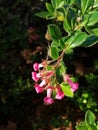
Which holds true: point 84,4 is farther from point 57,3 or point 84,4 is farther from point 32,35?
point 32,35

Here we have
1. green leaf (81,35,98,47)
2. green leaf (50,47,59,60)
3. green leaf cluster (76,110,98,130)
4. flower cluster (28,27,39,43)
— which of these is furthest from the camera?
flower cluster (28,27,39,43)

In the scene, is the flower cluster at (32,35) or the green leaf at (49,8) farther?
the flower cluster at (32,35)

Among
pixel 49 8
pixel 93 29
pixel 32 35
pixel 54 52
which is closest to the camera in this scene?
pixel 54 52

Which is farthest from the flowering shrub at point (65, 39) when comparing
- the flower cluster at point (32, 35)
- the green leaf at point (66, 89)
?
the flower cluster at point (32, 35)

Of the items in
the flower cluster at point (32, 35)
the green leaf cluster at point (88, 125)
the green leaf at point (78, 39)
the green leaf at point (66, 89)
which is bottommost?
the flower cluster at point (32, 35)

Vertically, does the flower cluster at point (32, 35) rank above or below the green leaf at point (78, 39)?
below

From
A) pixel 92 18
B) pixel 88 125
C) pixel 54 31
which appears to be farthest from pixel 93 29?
pixel 88 125

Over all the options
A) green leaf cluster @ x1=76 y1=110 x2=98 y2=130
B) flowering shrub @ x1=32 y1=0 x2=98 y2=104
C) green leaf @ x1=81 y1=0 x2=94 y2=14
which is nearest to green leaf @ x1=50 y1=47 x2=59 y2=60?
flowering shrub @ x1=32 y1=0 x2=98 y2=104

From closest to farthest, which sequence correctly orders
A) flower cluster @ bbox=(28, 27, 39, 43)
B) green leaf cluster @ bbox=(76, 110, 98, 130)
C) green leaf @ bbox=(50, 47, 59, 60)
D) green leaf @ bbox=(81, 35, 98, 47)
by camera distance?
1. green leaf @ bbox=(50, 47, 59, 60)
2. green leaf @ bbox=(81, 35, 98, 47)
3. green leaf cluster @ bbox=(76, 110, 98, 130)
4. flower cluster @ bbox=(28, 27, 39, 43)

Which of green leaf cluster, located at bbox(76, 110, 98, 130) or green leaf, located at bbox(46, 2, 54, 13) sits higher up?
green leaf, located at bbox(46, 2, 54, 13)

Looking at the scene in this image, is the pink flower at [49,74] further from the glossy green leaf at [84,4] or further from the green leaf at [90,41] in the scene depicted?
the glossy green leaf at [84,4]

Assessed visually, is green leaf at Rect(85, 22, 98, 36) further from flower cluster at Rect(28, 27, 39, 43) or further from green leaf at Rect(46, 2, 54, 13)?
flower cluster at Rect(28, 27, 39, 43)

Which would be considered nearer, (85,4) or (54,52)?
(54,52)
